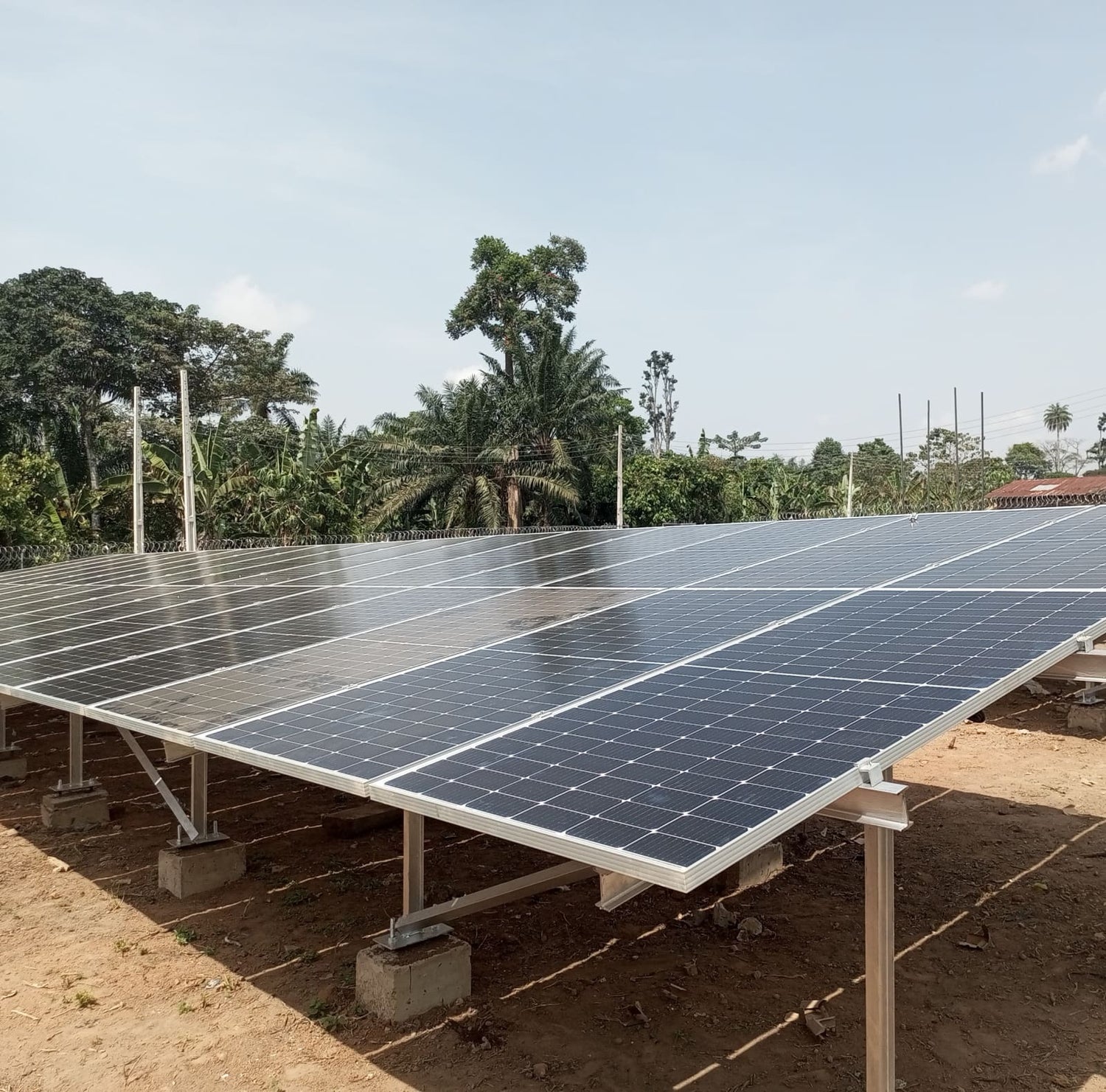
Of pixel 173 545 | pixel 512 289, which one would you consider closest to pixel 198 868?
pixel 173 545

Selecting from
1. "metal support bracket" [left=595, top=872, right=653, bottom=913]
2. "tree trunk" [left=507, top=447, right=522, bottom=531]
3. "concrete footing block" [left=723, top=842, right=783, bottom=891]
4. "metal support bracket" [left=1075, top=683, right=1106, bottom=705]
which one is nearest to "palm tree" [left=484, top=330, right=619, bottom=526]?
"tree trunk" [left=507, top=447, right=522, bottom=531]

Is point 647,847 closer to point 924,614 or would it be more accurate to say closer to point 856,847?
point 924,614

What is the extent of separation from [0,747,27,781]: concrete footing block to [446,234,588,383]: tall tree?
51.5m

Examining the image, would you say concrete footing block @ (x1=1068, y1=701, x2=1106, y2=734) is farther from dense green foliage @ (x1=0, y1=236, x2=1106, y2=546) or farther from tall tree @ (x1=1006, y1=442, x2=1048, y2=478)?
tall tree @ (x1=1006, y1=442, x2=1048, y2=478)

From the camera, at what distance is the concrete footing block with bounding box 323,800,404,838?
473 inches

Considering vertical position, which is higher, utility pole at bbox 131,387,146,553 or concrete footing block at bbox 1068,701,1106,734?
utility pole at bbox 131,387,146,553

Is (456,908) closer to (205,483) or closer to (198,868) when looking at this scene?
(198,868)

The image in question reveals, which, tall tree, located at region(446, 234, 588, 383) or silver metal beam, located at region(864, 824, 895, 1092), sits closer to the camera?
silver metal beam, located at region(864, 824, 895, 1092)

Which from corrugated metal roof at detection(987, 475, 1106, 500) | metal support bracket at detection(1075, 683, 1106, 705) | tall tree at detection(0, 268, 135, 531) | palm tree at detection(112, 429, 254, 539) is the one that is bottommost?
metal support bracket at detection(1075, 683, 1106, 705)

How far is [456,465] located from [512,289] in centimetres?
2188

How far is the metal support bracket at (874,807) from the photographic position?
184 inches

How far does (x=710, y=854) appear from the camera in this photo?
3.99m

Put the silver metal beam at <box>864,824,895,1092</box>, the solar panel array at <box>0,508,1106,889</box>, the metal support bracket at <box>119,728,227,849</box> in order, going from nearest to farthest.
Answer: the solar panel array at <box>0,508,1106,889</box>, the silver metal beam at <box>864,824,895,1092</box>, the metal support bracket at <box>119,728,227,849</box>

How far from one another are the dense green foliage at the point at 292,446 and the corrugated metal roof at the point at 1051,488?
59.1ft
